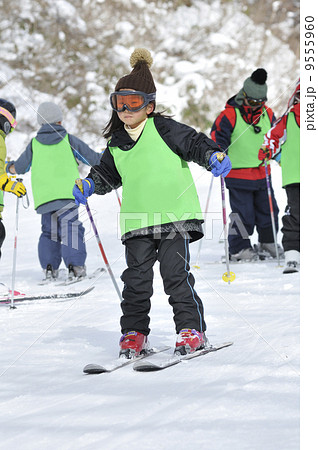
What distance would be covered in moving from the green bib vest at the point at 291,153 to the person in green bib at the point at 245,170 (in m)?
0.69

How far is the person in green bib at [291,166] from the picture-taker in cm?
529

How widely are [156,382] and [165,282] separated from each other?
0.75 m

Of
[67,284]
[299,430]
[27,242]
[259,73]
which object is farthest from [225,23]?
[299,430]

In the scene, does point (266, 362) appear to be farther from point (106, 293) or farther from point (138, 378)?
point (106, 293)

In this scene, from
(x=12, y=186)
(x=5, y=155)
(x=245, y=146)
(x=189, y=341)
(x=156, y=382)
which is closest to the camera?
(x=156, y=382)

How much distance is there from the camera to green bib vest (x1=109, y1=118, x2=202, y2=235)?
301 centimetres

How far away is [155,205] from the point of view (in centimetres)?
302

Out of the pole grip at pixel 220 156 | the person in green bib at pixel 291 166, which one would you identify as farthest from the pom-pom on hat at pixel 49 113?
the pole grip at pixel 220 156

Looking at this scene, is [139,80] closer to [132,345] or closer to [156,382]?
[132,345]

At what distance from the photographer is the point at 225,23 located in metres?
17.2

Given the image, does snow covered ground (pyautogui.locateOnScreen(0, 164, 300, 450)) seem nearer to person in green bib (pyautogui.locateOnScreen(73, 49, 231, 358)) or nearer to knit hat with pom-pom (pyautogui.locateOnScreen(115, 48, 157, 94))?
person in green bib (pyautogui.locateOnScreen(73, 49, 231, 358))

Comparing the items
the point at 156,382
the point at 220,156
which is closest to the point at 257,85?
the point at 220,156

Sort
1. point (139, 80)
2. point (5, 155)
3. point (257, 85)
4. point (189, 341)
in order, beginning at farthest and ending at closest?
point (257, 85) → point (5, 155) → point (139, 80) → point (189, 341)

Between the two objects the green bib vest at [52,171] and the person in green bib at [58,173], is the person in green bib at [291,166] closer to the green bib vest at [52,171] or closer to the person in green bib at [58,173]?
the person in green bib at [58,173]
